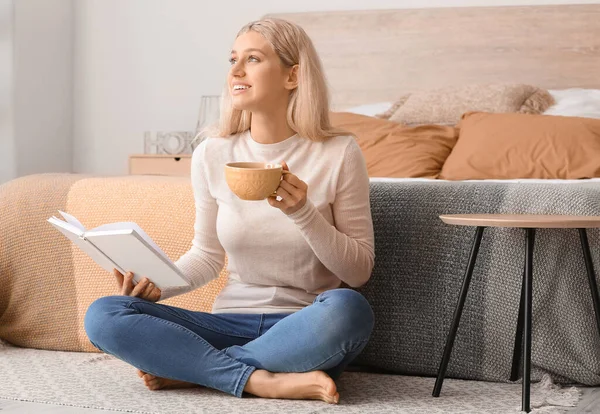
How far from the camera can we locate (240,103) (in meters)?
1.87

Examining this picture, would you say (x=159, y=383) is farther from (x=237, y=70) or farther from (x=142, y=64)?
(x=142, y=64)

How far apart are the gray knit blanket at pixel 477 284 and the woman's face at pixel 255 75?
0.42m

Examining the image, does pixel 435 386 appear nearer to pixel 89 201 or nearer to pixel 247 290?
pixel 247 290

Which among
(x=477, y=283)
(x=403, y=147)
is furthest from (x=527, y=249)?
(x=403, y=147)

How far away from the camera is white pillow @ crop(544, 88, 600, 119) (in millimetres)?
3357

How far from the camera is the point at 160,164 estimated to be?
14.0 ft

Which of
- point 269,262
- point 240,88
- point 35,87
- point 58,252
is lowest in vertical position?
point 58,252

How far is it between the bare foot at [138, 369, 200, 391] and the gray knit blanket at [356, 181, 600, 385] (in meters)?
0.49

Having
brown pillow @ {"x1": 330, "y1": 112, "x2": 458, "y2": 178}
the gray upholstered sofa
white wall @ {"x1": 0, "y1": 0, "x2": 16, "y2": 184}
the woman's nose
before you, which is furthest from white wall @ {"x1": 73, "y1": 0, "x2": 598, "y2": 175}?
the woman's nose

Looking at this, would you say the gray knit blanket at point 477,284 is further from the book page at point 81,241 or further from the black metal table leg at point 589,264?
the book page at point 81,241

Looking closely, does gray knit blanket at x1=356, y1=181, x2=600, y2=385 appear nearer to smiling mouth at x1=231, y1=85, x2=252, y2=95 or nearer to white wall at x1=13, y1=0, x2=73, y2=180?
smiling mouth at x1=231, y1=85, x2=252, y2=95

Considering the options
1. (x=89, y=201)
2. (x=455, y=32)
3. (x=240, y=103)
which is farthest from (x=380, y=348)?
(x=455, y=32)

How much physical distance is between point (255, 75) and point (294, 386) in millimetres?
655

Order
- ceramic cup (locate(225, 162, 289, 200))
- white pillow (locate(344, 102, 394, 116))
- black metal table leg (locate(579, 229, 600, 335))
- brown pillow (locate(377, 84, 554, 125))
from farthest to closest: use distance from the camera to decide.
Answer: white pillow (locate(344, 102, 394, 116)), brown pillow (locate(377, 84, 554, 125)), black metal table leg (locate(579, 229, 600, 335)), ceramic cup (locate(225, 162, 289, 200))
